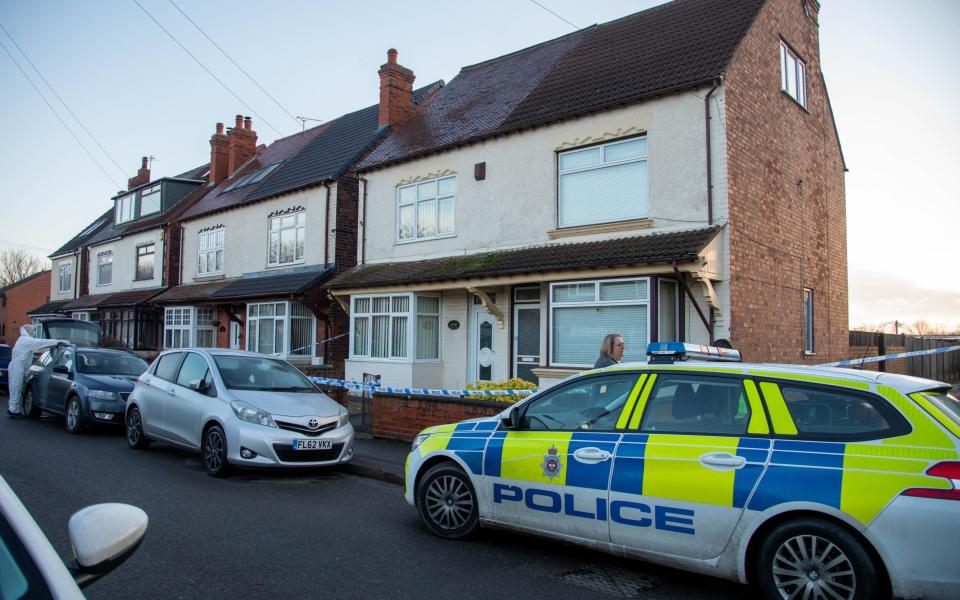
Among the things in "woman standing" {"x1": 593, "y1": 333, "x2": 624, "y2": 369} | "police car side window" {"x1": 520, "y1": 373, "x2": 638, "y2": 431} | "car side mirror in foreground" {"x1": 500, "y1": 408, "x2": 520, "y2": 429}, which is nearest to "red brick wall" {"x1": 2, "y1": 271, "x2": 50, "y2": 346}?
"woman standing" {"x1": 593, "y1": 333, "x2": 624, "y2": 369}

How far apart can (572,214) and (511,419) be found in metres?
8.17

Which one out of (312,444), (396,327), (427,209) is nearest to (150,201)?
(427,209)

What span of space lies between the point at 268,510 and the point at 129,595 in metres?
2.38

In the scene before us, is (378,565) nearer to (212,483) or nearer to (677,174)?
(212,483)

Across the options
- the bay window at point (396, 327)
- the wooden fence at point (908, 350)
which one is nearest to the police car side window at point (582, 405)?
the bay window at point (396, 327)

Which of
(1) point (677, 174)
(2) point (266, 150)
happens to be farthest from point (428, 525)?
(2) point (266, 150)

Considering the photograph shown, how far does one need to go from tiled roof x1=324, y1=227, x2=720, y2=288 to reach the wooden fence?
8.27 m

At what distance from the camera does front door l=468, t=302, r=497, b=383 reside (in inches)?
584

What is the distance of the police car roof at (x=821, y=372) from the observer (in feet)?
14.3

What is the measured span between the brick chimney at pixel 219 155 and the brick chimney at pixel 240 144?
0.17 metres

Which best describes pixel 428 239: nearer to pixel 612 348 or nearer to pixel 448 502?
pixel 612 348

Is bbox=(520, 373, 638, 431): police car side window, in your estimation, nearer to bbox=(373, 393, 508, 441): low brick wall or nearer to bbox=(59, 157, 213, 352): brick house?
bbox=(373, 393, 508, 441): low brick wall

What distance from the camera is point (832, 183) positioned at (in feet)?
51.5

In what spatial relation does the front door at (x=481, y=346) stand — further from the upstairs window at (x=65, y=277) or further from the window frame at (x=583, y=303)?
the upstairs window at (x=65, y=277)
